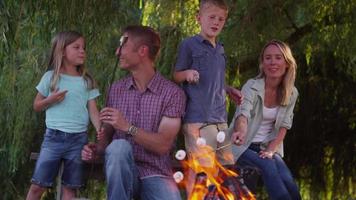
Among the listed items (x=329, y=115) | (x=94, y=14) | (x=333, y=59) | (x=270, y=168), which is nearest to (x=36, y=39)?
(x=94, y=14)

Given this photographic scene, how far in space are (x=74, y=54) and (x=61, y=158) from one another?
23.3 inches

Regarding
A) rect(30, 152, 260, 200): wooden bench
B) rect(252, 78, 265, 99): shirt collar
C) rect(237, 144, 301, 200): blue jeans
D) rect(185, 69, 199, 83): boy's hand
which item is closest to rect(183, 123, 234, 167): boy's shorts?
rect(30, 152, 260, 200): wooden bench

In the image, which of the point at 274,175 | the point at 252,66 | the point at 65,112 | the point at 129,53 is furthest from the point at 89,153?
the point at 252,66

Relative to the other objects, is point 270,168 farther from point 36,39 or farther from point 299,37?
point 299,37

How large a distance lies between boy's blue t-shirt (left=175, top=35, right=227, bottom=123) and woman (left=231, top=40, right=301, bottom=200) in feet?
1.07

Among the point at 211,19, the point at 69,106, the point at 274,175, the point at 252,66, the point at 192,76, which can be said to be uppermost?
the point at 211,19

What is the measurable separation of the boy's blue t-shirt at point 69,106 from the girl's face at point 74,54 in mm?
85

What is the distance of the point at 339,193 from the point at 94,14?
4.00 meters

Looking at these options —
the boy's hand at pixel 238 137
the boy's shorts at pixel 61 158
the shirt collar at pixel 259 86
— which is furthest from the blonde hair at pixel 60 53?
the shirt collar at pixel 259 86

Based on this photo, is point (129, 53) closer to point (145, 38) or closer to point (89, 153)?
point (145, 38)

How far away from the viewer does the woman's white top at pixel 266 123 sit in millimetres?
4789

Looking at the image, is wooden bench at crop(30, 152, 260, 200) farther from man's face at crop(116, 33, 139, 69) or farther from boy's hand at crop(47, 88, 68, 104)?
man's face at crop(116, 33, 139, 69)

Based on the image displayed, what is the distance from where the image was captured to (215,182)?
398 cm

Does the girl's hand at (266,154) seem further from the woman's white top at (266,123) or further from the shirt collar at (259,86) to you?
the shirt collar at (259,86)
